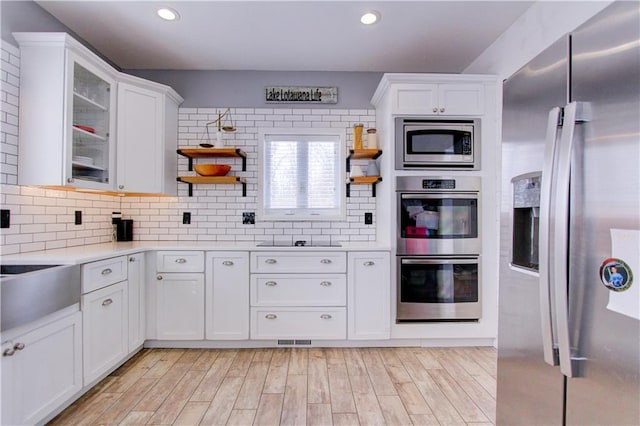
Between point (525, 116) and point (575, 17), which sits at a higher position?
point (575, 17)

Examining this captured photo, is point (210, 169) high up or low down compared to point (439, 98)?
down

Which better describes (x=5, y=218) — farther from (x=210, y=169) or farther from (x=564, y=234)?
(x=564, y=234)

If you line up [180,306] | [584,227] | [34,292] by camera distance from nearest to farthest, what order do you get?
1. [584,227]
2. [34,292]
3. [180,306]

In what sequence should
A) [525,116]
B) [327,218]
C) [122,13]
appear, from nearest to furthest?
[525,116] → [122,13] → [327,218]

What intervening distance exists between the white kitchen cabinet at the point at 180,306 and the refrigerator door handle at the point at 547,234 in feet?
8.09

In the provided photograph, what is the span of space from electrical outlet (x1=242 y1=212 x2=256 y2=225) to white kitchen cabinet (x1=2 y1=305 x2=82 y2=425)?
1618 mm

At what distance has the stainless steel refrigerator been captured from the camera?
0.75 m

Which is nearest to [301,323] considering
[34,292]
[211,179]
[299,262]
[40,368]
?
[299,262]

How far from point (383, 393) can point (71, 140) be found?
2.73m

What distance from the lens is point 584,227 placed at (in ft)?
2.78

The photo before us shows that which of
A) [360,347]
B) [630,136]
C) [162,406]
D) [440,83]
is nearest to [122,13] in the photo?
[440,83]

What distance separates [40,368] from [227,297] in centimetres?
126

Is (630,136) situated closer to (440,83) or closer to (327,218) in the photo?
(440,83)

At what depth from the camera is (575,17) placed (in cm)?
191
